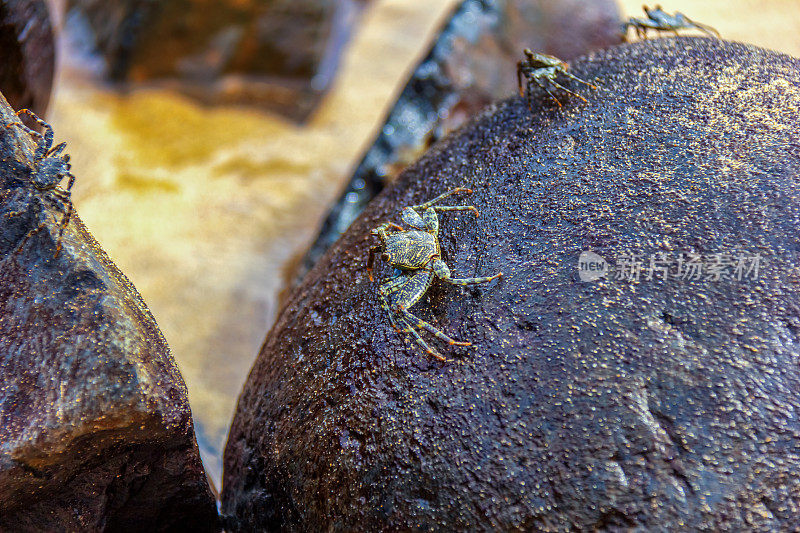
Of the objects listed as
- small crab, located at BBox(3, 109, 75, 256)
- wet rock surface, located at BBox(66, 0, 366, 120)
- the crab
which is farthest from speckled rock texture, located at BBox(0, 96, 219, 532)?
wet rock surface, located at BBox(66, 0, 366, 120)

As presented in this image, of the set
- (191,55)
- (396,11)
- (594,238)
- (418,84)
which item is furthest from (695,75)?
(396,11)

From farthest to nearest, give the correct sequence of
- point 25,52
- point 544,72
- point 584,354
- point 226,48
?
point 226,48 < point 25,52 < point 544,72 < point 584,354

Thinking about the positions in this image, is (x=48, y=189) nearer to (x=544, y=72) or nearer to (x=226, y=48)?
(x=544, y=72)

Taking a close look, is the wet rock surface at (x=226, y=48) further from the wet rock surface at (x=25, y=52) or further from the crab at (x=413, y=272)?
the crab at (x=413, y=272)

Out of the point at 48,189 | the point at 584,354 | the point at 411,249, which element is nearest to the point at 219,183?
the point at 48,189

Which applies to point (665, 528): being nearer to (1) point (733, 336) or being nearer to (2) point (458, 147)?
(1) point (733, 336)

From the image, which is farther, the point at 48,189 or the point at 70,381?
the point at 48,189
